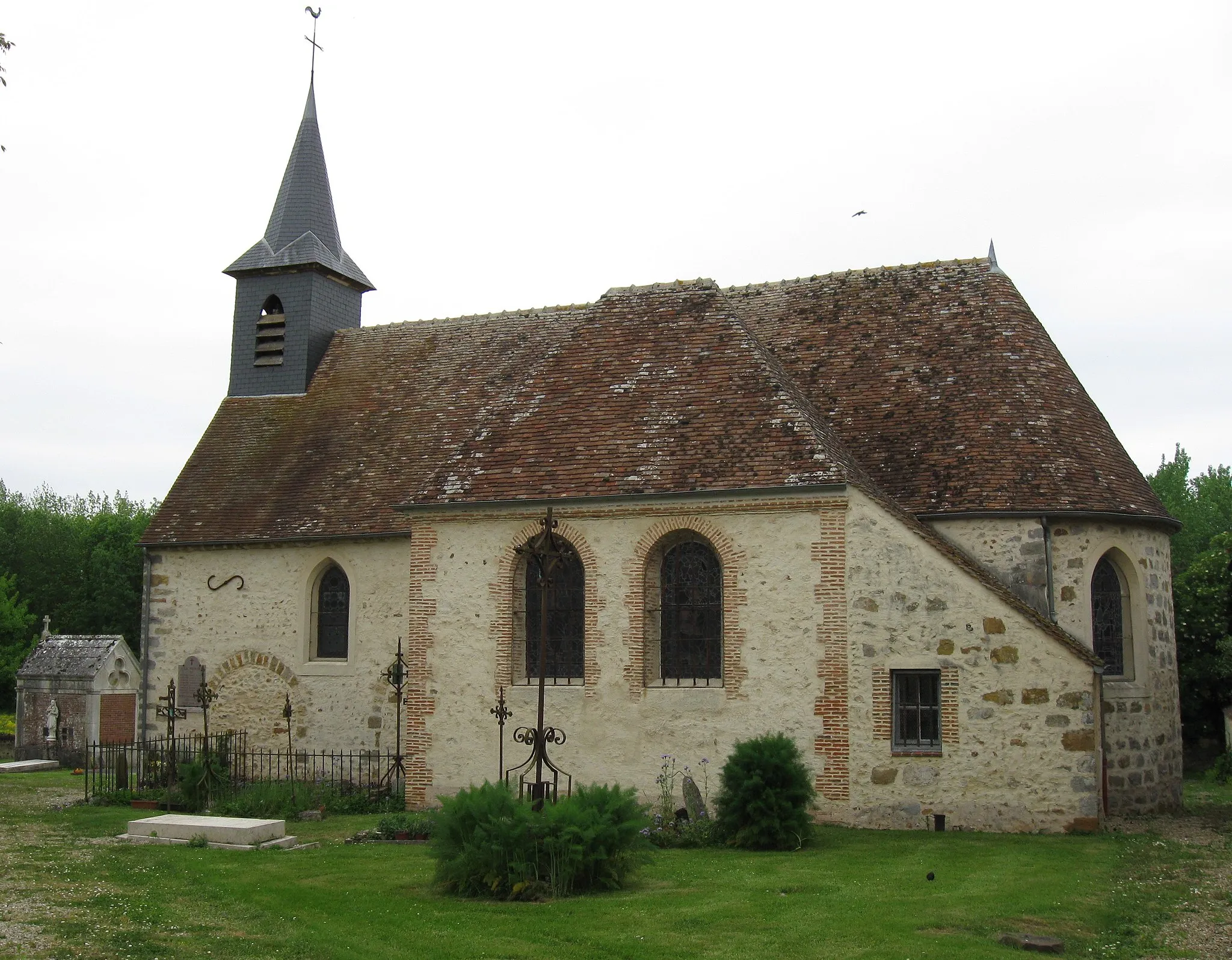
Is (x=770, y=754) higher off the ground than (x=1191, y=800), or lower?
higher

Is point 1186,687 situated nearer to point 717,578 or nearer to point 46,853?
point 717,578

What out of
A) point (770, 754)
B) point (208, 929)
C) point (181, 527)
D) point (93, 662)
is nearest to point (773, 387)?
point (770, 754)

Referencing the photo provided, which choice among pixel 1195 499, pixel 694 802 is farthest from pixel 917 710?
pixel 1195 499

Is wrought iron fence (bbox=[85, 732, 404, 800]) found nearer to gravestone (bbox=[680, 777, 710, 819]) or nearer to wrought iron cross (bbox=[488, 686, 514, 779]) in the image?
wrought iron cross (bbox=[488, 686, 514, 779])

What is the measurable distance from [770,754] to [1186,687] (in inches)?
505

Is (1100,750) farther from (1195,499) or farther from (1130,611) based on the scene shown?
(1195,499)

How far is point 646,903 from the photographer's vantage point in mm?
10266

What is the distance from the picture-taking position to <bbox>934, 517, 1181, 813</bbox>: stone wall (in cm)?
1673

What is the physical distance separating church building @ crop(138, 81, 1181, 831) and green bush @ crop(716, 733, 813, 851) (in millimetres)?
1730

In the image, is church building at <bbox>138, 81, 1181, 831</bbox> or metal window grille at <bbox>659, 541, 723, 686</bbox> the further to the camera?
metal window grille at <bbox>659, 541, 723, 686</bbox>

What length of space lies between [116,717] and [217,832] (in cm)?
1801

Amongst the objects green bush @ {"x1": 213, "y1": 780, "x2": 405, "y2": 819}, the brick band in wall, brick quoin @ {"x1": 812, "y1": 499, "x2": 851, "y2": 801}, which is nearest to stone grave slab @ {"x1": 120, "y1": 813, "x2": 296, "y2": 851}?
green bush @ {"x1": 213, "y1": 780, "x2": 405, "y2": 819}

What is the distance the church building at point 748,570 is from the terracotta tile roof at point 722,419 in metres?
0.06

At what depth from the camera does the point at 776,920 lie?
962cm
